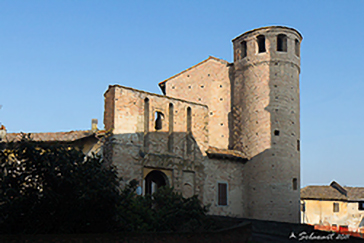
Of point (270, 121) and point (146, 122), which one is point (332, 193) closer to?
point (270, 121)

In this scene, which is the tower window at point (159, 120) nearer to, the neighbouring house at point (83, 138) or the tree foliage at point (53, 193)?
the neighbouring house at point (83, 138)

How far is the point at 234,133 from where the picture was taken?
2462 centimetres

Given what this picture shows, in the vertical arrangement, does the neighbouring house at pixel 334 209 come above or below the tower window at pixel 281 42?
below

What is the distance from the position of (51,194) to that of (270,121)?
52.0ft

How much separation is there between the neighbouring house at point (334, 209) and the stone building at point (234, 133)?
21366 mm

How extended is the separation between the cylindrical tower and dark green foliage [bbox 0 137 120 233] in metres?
14.0

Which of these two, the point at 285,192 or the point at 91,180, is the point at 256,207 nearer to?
the point at 285,192

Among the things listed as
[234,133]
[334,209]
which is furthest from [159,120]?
[334,209]

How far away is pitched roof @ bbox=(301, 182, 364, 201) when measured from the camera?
43169 millimetres

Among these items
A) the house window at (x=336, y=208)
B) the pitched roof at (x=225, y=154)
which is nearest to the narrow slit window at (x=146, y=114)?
the pitched roof at (x=225, y=154)

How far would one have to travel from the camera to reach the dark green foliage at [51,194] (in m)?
9.43

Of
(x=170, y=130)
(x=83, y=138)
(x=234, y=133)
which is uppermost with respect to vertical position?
(x=234, y=133)

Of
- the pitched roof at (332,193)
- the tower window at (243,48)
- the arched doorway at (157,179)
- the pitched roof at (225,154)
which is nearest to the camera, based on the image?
the arched doorway at (157,179)

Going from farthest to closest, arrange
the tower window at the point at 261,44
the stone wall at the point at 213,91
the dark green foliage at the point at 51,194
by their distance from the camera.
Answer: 1. the stone wall at the point at 213,91
2. the tower window at the point at 261,44
3. the dark green foliage at the point at 51,194
